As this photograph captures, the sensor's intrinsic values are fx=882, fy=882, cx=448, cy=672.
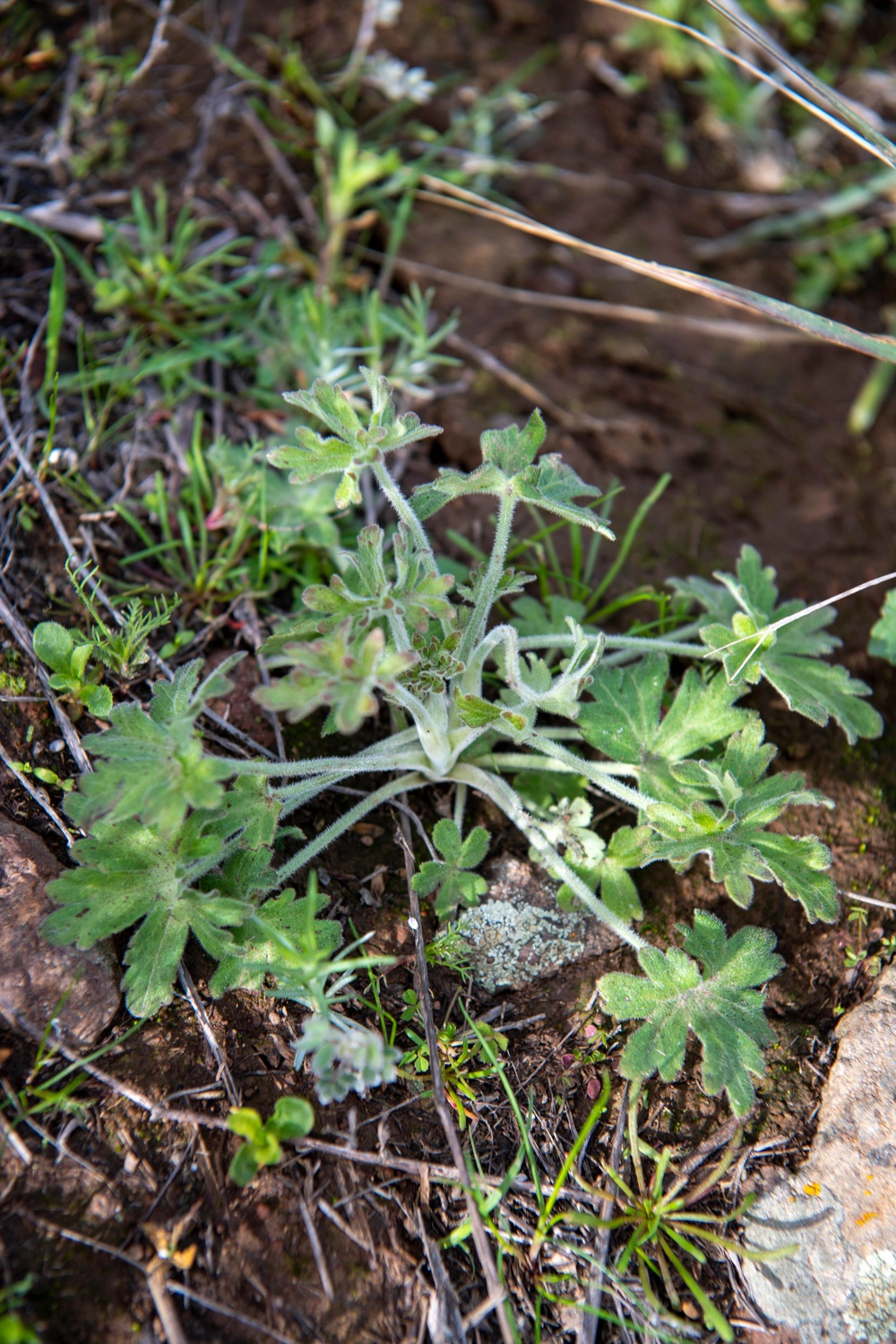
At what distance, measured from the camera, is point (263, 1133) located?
207cm

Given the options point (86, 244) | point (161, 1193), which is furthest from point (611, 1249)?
point (86, 244)

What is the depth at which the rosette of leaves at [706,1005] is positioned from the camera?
7.38 ft

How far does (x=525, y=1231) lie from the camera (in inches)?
85.0

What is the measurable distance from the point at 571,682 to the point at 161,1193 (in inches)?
61.7

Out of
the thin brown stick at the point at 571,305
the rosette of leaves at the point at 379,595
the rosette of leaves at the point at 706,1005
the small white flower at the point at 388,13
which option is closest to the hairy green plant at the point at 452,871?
the rosette of leaves at the point at 706,1005

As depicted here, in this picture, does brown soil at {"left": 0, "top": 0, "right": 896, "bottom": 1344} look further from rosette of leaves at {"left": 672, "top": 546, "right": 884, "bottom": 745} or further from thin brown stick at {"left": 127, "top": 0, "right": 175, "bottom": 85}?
rosette of leaves at {"left": 672, "top": 546, "right": 884, "bottom": 745}

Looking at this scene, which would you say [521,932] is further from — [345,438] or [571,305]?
[571,305]

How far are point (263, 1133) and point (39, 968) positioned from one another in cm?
70

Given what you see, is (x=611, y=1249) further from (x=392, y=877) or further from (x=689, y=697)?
(x=689, y=697)

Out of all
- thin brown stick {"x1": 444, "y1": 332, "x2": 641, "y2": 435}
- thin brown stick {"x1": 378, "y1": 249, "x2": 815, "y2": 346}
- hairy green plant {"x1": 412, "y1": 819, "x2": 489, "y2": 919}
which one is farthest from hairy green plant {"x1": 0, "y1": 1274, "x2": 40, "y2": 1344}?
thin brown stick {"x1": 378, "y1": 249, "x2": 815, "y2": 346}

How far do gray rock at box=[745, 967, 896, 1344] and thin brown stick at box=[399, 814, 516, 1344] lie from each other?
2.18 feet

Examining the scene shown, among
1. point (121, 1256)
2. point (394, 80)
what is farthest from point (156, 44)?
point (121, 1256)

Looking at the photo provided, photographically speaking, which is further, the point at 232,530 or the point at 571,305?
the point at 571,305

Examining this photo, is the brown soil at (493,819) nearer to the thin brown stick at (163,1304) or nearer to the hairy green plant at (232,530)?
the thin brown stick at (163,1304)
